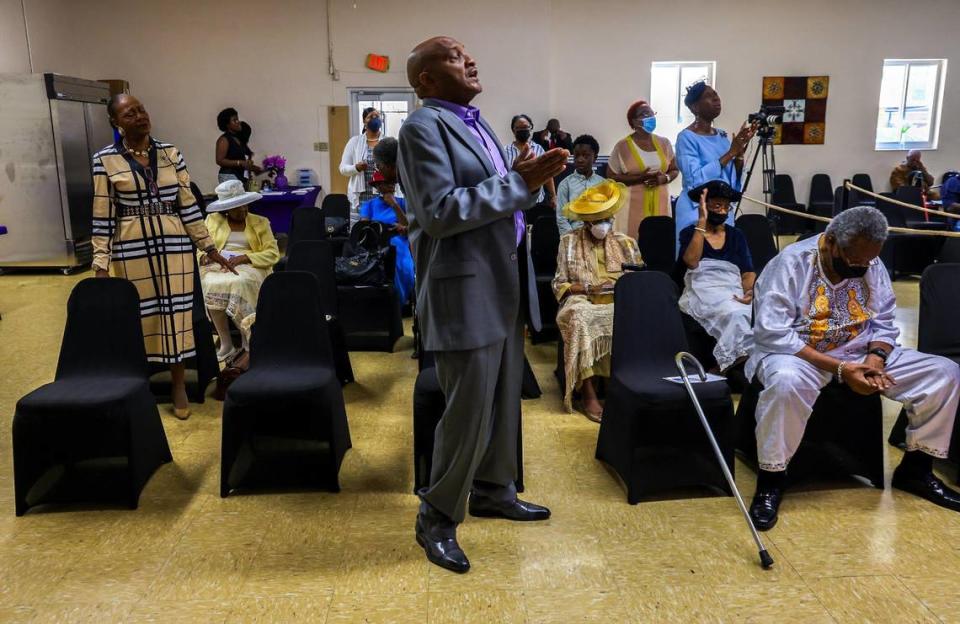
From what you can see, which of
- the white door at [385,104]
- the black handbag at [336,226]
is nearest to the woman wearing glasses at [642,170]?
the black handbag at [336,226]

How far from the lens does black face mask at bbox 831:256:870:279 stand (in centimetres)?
270

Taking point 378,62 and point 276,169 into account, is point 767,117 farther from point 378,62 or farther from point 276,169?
point 276,169

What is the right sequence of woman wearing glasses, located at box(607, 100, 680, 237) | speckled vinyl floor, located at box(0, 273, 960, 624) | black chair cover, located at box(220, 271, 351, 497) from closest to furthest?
speckled vinyl floor, located at box(0, 273, 960, 624)
black chair cover, located at box(220, 271, 351, 497)
woman wearing glasses, located at box(607, 100, 680, 237)

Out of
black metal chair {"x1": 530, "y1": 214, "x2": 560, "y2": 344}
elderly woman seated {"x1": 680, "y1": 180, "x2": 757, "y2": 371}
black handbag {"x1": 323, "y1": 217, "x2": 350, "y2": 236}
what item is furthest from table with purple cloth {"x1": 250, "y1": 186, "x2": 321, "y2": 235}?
elderly woman seated {"x1": 680, "y1": 180, "x2": 757, "y2": 371}

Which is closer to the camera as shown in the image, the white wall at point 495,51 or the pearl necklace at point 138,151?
the pearl necklace at point 138,151

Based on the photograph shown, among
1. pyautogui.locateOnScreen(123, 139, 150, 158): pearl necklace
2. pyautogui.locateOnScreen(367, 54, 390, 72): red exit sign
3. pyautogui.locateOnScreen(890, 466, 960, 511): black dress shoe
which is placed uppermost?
pyautogui.locateOnScreen(367, 54, 390, 72): red exit sign

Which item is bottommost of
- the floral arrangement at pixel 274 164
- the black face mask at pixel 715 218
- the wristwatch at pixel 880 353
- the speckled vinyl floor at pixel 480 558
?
the speckled vinyl floor at pixel 480 558

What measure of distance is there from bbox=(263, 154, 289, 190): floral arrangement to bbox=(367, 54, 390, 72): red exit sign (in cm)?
158

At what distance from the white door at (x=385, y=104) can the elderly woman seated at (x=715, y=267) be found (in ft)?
19.6

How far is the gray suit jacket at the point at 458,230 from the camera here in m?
1.99

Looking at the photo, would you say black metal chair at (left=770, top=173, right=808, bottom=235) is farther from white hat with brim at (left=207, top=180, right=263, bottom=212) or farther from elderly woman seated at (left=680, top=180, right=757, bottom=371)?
white hat with brim at (left=207, top=180, right=263, bottom=212)

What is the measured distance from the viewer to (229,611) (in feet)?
6.88

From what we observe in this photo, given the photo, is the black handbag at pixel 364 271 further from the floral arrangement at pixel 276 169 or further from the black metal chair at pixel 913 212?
the black metal chair at pixel 913 212

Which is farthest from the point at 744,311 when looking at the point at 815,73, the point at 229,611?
the point at 815,73
